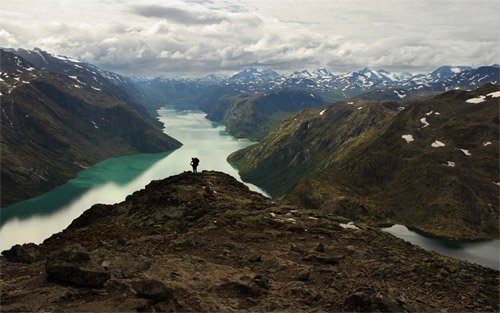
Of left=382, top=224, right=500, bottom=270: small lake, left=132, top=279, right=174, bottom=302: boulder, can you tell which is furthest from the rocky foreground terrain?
left=382, top=224, right=500, bottom=270: small lake

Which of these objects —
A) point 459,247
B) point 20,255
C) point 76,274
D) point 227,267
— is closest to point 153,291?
point 76,274

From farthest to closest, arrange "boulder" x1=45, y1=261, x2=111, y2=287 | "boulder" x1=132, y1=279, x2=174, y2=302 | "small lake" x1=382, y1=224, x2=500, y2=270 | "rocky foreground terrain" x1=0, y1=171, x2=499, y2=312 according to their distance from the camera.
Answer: "small lake" x1=382, y1=224, x2=500, y2=270, "boulder" x1=45, y1=261, x2=111, y2=287, "rocky foreground terrain" x1=0, y1=171, x2=499, y2=312, "boulder" x1=132, y1=279, x2=174, y2=302

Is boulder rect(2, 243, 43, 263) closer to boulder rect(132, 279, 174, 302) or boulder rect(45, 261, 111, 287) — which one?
boulder rect(45, 261, 111, 287)

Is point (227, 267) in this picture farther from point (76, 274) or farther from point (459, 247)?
point (459, 247)

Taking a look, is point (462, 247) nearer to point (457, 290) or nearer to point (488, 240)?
point (488, 240)

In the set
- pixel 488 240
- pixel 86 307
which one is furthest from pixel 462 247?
pixel 86 307
